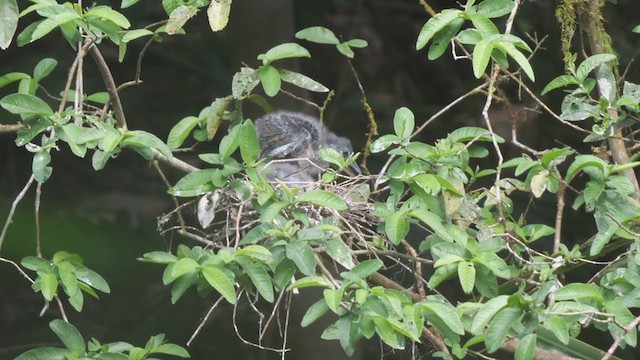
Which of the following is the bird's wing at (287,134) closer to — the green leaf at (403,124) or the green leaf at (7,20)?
the green leaf at (403,124)

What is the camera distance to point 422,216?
2418 millimetres

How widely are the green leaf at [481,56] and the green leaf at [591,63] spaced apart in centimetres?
48

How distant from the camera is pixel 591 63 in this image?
277 cm

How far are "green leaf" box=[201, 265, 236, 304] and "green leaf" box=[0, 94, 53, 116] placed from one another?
571mm

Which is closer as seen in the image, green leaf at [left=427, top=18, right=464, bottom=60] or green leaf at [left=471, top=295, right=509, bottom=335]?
green leaf at [left=471, top=295, right=509, bottom=335]

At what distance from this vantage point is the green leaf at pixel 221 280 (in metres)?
2.25

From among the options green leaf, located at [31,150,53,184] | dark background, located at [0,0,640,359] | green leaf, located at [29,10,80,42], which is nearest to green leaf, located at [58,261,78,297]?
green leaf, located at [31,150,53,184]

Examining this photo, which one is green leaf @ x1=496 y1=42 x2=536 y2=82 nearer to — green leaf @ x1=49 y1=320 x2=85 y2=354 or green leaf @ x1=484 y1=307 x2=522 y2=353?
green leaf @ x1=484 y1=307 x2=522 y2=353

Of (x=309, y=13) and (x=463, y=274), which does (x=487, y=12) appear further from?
(x=309, y=13)

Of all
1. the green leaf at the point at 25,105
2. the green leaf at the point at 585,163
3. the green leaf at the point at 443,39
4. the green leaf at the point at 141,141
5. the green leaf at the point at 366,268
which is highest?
the green leaf at the point at 443,39

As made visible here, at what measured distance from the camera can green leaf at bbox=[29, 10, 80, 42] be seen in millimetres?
2344

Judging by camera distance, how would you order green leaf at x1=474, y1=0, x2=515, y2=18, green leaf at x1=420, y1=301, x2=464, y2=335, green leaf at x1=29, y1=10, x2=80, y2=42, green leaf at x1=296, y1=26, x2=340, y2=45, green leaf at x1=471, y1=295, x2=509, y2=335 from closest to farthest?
1. green leaf at x1=471, y1=295, x2=509, y2=335
2. green leaf at x1=420, y1=301, x2=464, y2=335
3. green leaf at x1=29, y1=10, x2=80, y2=42
4. green leaf at x1=474, y1=0, x2=515, y2=18
5. green leaf at x1=296, y1=26, x2=340, y2=45

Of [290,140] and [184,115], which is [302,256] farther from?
[184,115]

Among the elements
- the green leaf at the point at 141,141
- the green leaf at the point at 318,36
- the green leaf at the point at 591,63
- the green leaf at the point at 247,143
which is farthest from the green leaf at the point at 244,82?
the green leaf at the point at 591,63
